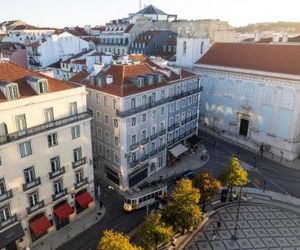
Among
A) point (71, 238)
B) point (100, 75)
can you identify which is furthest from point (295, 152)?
point (71, 238)

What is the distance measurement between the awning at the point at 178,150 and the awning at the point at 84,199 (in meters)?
22.9

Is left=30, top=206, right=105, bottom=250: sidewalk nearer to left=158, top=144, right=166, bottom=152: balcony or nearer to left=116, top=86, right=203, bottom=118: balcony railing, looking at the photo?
left=116, top=86, right=203, bottom=118: balcony railing

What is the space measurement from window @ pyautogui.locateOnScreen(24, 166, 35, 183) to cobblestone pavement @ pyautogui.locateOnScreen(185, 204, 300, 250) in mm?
23106

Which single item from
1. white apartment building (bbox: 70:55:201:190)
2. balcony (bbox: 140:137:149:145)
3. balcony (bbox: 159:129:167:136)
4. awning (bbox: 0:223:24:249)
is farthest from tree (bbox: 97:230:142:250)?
balcony (bbox: 159:129:167:136)

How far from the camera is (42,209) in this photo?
42.0 meters

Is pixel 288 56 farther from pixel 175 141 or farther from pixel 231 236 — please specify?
pixel 231 236

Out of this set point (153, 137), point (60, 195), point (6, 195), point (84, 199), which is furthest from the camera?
point (153, 137)

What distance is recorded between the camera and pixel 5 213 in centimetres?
3756

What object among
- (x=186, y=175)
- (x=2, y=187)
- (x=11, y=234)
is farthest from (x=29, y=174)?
(x=186, y=175)

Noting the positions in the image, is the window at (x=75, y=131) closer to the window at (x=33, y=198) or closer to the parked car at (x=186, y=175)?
the window at (x=33, y=198)

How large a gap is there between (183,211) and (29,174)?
68.1ft

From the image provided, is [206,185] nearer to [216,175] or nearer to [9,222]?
[216,175]

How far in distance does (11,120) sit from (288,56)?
6155 centimetres

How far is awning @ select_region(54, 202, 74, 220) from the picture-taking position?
4369cm
